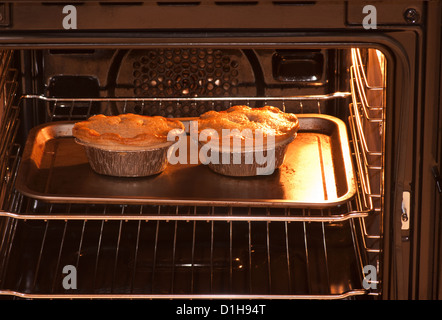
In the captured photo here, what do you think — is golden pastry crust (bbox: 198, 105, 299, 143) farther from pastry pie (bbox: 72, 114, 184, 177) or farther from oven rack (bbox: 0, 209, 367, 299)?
oven rack (bbox: 0, 209, 367, 299)

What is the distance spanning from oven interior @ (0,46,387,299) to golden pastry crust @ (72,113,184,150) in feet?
0.30

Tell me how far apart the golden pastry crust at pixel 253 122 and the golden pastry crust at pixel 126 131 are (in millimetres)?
88

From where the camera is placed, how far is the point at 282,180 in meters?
1.63

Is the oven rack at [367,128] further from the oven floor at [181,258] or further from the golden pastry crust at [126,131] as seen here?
the golden pastry crust at [126,131]

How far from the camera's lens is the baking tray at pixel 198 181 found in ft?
4.92

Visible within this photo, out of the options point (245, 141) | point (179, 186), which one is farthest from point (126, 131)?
point (245, 141)

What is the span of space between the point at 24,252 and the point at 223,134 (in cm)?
58

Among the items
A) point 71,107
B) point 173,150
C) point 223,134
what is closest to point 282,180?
point 223,134

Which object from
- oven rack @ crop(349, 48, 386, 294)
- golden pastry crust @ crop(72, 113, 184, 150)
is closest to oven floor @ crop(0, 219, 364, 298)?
oven rack @ crop(349, 48, 386, 294)

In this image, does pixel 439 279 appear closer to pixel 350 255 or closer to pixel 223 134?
pixel 350 255

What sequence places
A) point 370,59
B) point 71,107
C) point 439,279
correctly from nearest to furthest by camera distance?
1. point 439,279
2. point 370,59
3. point 71,107

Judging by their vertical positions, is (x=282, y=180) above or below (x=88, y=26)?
below

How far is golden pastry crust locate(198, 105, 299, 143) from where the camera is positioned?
5.32 feet
